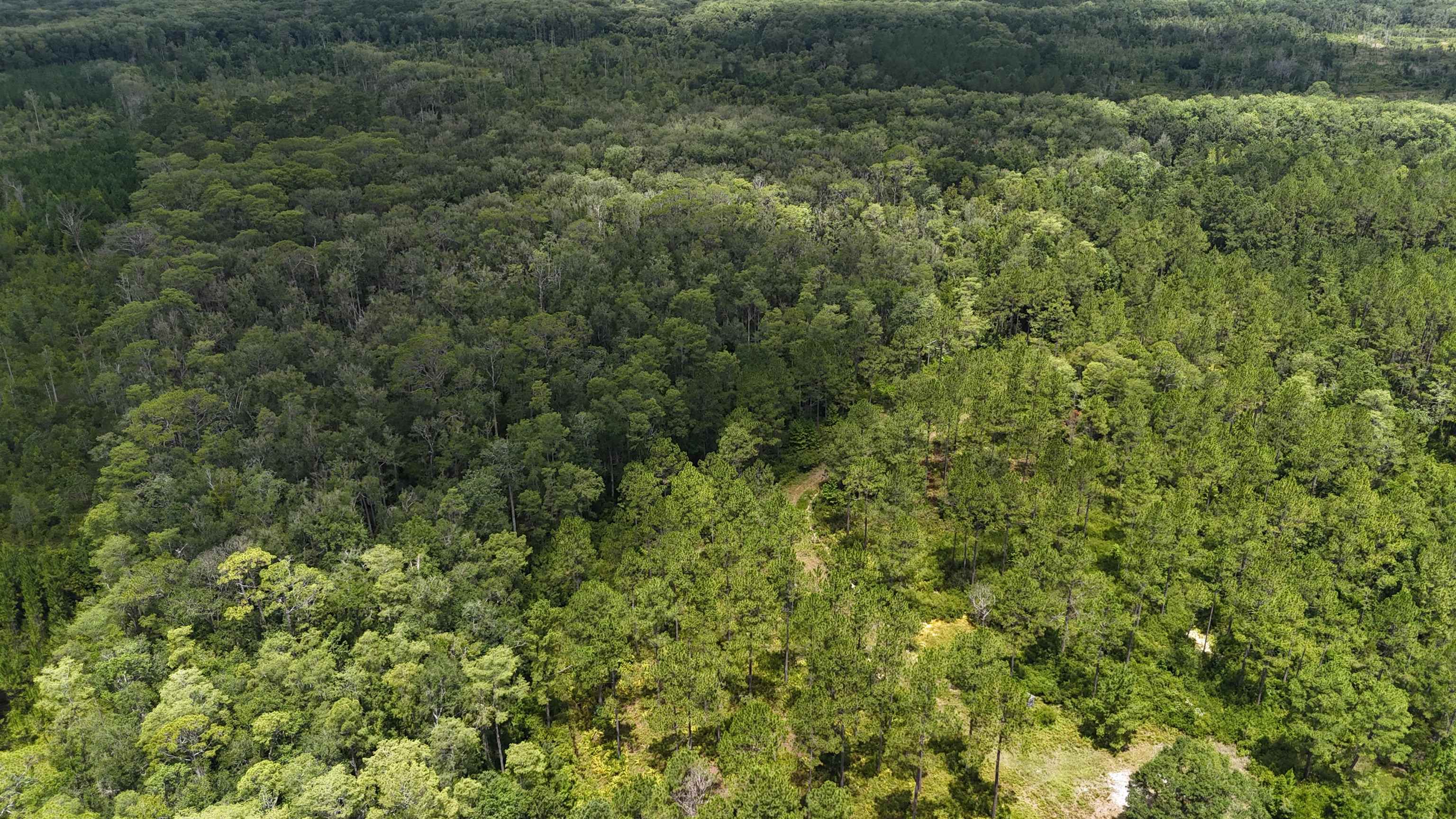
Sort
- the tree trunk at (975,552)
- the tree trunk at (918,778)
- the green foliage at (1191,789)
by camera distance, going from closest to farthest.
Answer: the green foliage at (1191,789)
the tree trunk at (918,778)
the tree trunk at (975,552)

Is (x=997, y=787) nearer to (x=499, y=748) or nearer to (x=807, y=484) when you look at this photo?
(x=499, y=748)

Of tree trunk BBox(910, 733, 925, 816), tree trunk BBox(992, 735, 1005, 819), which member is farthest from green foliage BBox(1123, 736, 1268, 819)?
tree trunk BBox(910, 733, 925, 816)

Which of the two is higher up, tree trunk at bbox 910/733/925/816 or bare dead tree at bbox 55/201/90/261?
bare dead tree at bbox 55/201/90/261

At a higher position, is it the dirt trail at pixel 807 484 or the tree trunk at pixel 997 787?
the tree trunk at pixel 997 787

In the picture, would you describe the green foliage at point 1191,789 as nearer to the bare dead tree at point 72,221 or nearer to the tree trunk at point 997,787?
the tree trunk at point 997,787

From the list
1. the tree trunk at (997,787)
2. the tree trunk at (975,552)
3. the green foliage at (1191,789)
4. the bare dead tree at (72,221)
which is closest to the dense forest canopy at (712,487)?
the green foliage at (1191,789)

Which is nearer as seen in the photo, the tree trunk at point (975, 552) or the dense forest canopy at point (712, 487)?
the dense forest canopy at point (712, 487)

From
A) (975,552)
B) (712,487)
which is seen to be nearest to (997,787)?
(975,552)

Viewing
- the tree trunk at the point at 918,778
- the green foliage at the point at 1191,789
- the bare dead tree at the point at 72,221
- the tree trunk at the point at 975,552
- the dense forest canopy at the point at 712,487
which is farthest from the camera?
the bare dead tree at the point at 72,221

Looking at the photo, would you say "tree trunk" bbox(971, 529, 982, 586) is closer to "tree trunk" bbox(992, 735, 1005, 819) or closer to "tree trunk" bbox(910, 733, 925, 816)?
"tree trunk" bbox(992, 735, 1005, 819)
